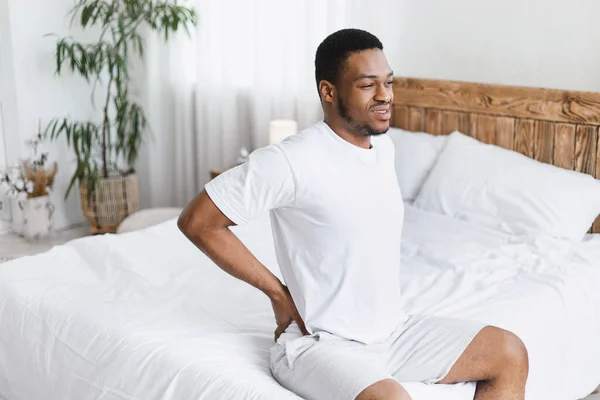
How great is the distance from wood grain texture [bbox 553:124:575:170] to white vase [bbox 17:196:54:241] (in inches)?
105

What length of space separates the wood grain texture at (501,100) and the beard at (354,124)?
4.98 ft

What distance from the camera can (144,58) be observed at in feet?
15.2

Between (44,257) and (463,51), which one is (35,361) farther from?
(463,51)

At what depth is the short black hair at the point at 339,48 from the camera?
1871mm

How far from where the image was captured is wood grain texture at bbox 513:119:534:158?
3.29 m

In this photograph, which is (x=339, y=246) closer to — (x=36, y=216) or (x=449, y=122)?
(x=449, y=122)

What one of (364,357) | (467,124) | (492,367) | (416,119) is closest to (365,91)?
(364,357)

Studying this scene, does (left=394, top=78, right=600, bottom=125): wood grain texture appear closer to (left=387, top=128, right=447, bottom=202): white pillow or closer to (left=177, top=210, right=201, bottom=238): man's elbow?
(left=387, top=128, right=447, bottom=202): white pillow

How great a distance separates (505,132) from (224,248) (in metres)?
1.87

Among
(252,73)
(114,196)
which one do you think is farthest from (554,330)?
(114,196)

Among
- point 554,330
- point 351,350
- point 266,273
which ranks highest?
point 266,273

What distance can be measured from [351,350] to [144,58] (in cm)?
319

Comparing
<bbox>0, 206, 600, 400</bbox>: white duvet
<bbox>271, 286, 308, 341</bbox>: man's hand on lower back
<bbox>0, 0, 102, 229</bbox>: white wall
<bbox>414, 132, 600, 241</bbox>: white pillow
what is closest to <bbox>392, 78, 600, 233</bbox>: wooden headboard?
<bbox>414, 132, 600, 241</bbox>: white pillow

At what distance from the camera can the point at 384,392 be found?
1.70 meters
